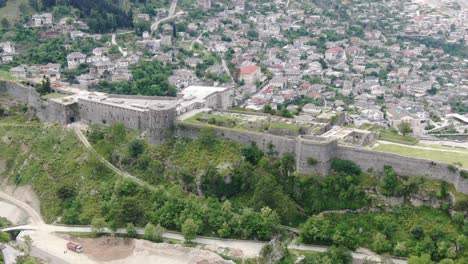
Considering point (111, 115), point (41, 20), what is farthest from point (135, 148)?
point (41, 20)

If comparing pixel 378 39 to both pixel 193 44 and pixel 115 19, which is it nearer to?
pixel 193 44

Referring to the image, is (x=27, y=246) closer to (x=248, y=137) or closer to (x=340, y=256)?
(x=248, y=137)

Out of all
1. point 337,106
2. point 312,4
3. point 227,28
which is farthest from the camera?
point 312,4

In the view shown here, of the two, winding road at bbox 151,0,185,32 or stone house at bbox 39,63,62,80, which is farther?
winding road at bbox 151,0,185,32

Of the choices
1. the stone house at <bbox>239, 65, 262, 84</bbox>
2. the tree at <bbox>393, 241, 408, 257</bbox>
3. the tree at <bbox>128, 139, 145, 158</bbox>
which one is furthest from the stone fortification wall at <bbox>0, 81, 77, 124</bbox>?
the tree at <bbox>393, 241, 408, 257</bbox>

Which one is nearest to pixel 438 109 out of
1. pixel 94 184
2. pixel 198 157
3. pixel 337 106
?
pixel 337 106

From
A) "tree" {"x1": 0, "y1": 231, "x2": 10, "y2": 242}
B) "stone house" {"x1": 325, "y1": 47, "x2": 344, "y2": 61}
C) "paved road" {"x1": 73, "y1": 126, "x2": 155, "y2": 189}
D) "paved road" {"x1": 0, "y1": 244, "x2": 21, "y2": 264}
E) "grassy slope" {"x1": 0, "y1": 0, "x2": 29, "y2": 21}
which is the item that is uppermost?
"grassy slope" {"x1": 0, "y1": 0, "x2": 29, "y2": 21}

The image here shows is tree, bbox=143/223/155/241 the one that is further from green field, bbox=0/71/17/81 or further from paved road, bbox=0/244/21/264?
green field, bbox=0/71/17/81
